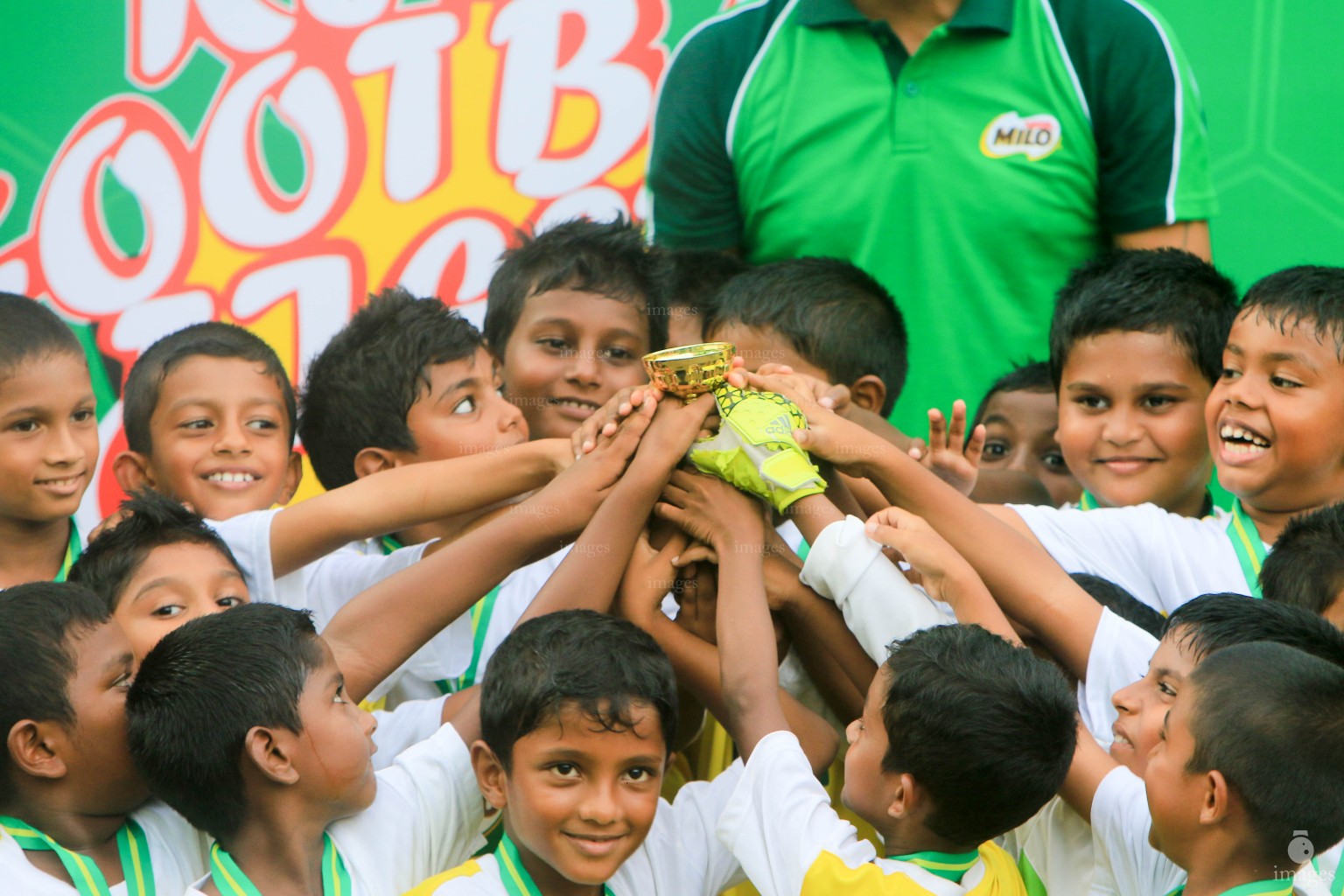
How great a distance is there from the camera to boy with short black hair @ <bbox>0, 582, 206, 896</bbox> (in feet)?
6.66

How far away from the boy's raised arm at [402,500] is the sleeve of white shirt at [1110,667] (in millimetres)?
980

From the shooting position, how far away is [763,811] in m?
2.04

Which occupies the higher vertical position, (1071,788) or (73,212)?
(73,212)

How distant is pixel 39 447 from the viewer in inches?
109

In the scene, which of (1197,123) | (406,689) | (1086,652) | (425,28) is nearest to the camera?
(1086,652)

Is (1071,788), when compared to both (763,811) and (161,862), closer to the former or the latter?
(763,811)

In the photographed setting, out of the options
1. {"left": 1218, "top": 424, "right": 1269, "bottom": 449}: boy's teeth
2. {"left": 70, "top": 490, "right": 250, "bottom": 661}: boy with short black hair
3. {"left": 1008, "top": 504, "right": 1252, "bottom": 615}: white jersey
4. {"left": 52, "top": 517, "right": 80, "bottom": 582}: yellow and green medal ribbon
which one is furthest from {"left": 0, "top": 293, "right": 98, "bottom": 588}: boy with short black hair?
{"left": 1218, "top": 424, "right": 1269, "bottom": 449}: boy's teeth

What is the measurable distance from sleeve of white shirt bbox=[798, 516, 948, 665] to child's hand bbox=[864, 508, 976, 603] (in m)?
0.02

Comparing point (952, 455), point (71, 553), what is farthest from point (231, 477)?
point (952, 455)

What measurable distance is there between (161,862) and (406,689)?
68 cm

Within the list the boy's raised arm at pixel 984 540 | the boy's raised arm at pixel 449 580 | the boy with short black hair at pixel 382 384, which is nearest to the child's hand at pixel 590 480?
the boy's raised arm at pixel 449 580

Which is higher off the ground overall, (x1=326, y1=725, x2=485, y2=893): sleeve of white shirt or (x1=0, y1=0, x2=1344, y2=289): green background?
(x1=0, y1=0, x2=1344, y2=289): green background

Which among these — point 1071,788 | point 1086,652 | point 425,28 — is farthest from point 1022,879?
point 425,28

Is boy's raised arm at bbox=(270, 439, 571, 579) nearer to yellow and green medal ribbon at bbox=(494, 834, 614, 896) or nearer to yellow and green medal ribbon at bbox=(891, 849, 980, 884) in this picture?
yellow and green medal ribbon at bbox=(494, 834, 614, 896)
